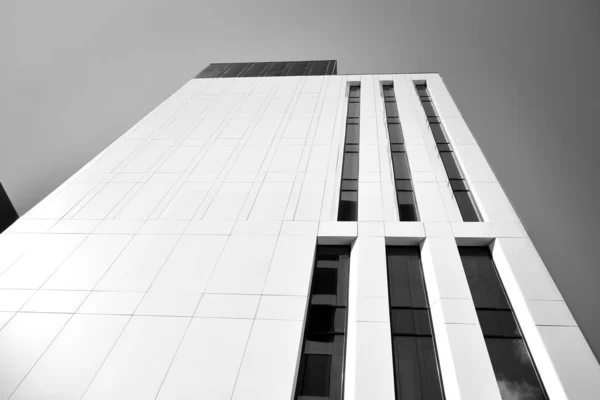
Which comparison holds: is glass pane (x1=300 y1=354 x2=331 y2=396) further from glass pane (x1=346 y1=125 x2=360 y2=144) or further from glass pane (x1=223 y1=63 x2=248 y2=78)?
glass pane (x1=223 y1=63 x2=248 y2=78)

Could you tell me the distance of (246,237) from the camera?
545 inches

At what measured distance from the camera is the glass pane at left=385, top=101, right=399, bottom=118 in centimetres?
2351

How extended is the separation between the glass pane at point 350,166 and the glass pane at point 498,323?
8462mm

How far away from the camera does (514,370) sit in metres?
9.62

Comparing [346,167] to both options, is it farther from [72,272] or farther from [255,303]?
[72,272]

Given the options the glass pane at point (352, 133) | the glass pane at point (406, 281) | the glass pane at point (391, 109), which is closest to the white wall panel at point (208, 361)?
the glass pane at point (406, 281)

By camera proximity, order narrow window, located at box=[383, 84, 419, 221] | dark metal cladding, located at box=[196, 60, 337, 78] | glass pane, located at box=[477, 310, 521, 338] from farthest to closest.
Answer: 1. dark metal cladding, located at box=[196, 60, 337, 78]
2. narrow window, located at box=[383, 84, 419, 221]
3. glass pane, located at box=[477, 310, 521, 338]

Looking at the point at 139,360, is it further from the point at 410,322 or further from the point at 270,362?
the point at 410,322

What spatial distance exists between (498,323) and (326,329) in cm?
496

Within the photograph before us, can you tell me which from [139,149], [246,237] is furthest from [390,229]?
[139,149]

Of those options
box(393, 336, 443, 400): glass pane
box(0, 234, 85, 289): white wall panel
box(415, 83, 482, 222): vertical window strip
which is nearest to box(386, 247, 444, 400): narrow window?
box(393, 336, 443, 400): glass pane

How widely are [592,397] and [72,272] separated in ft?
49.8

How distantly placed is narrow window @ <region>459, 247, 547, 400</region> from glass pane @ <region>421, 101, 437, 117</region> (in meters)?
12.3

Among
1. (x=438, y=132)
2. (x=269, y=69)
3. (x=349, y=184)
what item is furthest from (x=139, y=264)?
(x=269, y=69)
